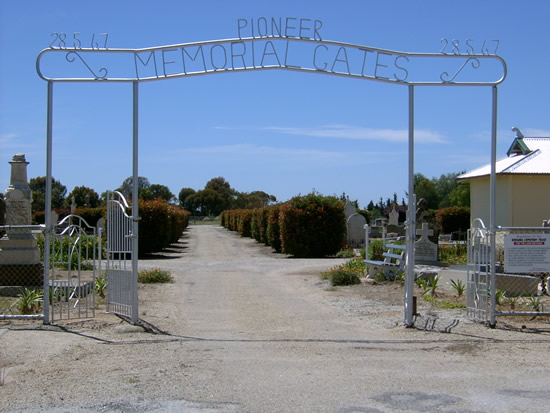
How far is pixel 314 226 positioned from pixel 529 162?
27.9ft

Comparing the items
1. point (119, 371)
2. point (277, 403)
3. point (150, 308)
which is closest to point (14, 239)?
point (150, 308)

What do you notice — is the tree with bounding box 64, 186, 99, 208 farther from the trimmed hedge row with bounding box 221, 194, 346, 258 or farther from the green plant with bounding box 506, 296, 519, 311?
the green plant with bounding box 506, 296, 519, 311

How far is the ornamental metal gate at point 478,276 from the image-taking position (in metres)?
9.30

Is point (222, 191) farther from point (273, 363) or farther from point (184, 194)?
point (273, 363)

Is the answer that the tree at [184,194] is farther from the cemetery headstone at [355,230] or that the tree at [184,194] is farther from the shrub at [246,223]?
the cemetery headstone at [355,230]

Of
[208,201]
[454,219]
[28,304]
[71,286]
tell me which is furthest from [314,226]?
[208,201]

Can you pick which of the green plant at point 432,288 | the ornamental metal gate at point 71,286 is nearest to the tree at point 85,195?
the ornamental metal gate at point 71,286

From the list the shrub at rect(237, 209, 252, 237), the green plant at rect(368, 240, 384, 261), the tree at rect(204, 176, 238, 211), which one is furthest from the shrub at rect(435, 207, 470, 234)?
the tree at rect(204, 176, 238, 211)

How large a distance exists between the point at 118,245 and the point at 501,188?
15.3 metres

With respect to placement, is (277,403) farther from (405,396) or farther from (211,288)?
(211,288)

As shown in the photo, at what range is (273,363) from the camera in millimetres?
7070

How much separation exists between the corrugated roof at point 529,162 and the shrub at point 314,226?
539 cm

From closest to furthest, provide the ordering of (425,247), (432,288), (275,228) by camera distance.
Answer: (432,288)
(425,247)
(275,228)

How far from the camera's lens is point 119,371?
21.6 feet
